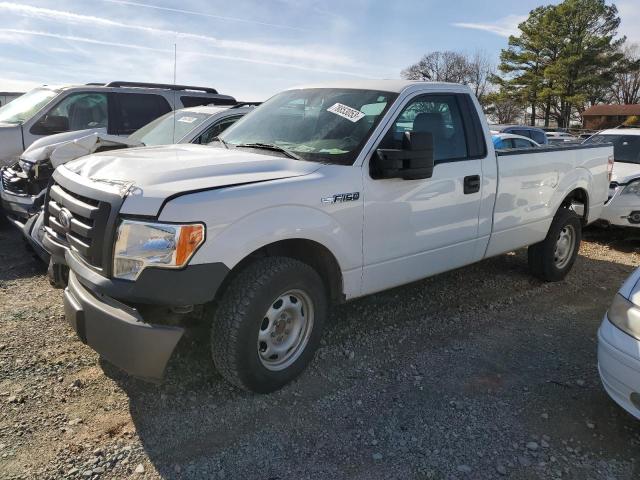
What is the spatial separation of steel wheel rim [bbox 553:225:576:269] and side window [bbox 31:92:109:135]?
6546 millimetres

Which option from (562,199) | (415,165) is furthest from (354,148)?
(562,199)

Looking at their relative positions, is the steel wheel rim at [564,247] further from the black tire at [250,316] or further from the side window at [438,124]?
the black tire at [250,316]

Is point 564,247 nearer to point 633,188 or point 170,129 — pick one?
point 633,188

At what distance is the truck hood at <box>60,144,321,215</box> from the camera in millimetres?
2746

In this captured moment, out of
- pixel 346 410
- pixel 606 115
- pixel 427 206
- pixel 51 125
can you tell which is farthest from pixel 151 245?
pixel 606 115

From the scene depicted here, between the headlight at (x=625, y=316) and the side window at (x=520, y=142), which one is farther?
the side window at (x=520, y=142)

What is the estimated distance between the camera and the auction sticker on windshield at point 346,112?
378cm

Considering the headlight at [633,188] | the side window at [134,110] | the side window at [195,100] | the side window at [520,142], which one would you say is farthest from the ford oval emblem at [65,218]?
the side window at [520,142]

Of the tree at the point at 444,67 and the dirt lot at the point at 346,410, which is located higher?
the tree at the point at 444,67

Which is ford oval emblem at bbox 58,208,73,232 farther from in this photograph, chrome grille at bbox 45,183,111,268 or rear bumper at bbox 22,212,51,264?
rear bumper at bbox 22,212,51,264

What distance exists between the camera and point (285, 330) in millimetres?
3369

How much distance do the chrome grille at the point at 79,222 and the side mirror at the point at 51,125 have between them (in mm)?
4829

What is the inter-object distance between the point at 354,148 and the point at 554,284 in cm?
344

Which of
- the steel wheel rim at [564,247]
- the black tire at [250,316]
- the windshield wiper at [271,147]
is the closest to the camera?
the black tire at [250,316]
